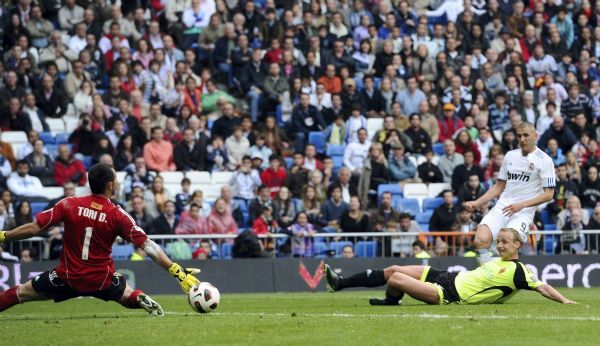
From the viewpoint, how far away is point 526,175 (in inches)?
702

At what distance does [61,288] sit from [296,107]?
14300mm

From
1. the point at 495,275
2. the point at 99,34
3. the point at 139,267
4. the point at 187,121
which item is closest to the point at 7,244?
the point at 139,267

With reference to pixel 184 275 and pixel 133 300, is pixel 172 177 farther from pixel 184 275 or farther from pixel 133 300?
pixel 184 275

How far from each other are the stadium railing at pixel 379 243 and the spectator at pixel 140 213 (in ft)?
1.87

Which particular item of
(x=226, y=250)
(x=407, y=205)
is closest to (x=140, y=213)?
(x=226, y=250)

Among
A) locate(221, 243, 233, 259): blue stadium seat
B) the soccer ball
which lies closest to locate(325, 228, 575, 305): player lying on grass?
the soccer ball

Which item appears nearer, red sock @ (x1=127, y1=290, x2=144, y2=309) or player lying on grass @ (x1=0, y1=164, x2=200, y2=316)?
player lying on grass @ (x1=0, y1=164, x2=200, y2=316)

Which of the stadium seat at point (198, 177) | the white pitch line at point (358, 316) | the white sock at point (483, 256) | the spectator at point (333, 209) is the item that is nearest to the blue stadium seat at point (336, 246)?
the spectator at point (333, 209)

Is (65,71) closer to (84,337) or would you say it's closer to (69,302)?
(69,302)

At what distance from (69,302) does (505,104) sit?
1324 centimetres

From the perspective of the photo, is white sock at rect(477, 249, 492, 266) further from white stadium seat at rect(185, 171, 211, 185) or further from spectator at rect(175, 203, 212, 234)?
white stadium seat at rect(185, 171, 211, 185)

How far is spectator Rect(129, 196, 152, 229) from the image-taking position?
24.4 m

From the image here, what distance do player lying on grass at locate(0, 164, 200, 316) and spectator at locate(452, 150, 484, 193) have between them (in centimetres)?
1326

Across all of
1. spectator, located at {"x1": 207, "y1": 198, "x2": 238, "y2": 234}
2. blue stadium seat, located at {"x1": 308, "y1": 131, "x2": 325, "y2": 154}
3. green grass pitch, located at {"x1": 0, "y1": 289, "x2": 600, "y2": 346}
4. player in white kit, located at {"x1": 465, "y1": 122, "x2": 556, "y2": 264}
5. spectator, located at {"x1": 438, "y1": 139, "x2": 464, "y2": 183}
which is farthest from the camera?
blue stadium seat, located at {"x1": 308, "y1": 131, "x2": 325, "y2": 154}
